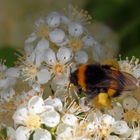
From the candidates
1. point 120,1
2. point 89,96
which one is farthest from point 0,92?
point 120,1

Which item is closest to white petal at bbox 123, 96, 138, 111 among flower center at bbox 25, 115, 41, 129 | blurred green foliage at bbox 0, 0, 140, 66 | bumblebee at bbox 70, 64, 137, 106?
bumblebee at bbox 70, 64, 137, 106

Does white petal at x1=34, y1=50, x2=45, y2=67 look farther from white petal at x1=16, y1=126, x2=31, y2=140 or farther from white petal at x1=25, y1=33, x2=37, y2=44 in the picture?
white petal at x1=16, y1=126, x2=31, y2=140

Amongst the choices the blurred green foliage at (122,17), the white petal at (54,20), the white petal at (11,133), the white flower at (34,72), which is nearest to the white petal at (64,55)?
the white flower at (34,72)

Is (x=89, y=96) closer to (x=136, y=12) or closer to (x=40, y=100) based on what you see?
(x=40, y=100)

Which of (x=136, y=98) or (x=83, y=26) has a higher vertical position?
(x=83, y=26)

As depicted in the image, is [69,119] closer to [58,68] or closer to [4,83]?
[58,68]

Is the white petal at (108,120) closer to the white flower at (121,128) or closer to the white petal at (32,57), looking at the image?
the white flower at (121,128)

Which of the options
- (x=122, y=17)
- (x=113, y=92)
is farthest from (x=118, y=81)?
(x=122, y=17)
